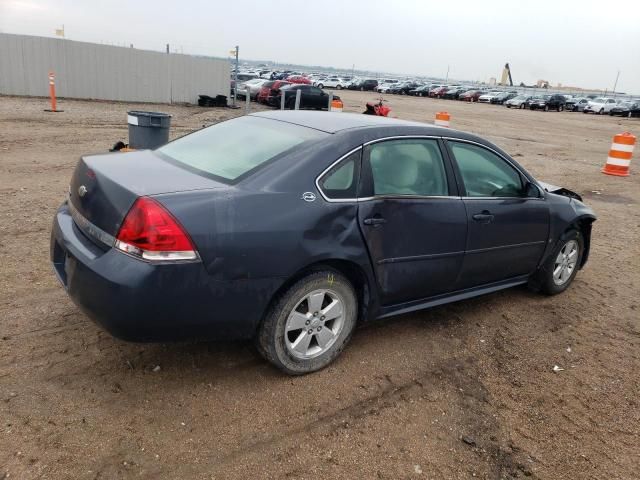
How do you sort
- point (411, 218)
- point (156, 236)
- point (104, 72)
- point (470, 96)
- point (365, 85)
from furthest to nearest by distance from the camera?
point (365, 85), point (470, 96), point (104, 72), point (411, 218), point (156, 236)

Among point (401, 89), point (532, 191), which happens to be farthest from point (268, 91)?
point (401, 89)

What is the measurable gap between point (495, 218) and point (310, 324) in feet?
5.96

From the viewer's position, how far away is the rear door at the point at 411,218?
3434mm

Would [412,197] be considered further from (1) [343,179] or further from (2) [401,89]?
(2) [401,89]

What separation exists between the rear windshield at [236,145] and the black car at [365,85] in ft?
198

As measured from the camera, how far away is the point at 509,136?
2153 centimetres

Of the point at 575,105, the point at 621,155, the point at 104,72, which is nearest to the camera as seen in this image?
the point at 621,155

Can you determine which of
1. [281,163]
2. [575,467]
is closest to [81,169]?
[281,163]

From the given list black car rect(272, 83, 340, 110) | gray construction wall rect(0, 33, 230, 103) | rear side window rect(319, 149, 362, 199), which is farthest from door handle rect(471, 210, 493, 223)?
gray construction wall rect(0, 33, 230, 103)

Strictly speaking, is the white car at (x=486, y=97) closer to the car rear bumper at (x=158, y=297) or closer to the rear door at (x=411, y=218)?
the rear door at (x=411, y=218)

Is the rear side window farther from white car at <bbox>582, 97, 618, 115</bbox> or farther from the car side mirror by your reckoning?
white car at <bbox>582, 97, 618, 115</bbox>

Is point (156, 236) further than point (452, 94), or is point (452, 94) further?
point (452, 94)

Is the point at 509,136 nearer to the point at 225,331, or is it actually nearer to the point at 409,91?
the point at 225,331

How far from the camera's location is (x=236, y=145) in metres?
3.61
